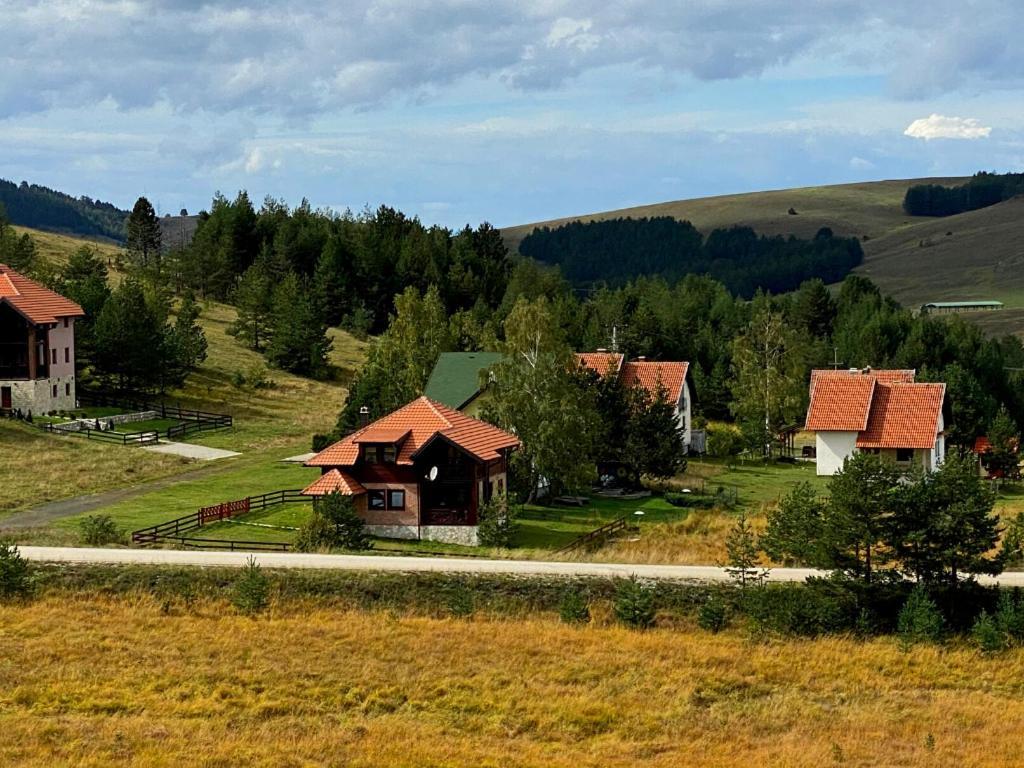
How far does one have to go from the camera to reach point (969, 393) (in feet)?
273

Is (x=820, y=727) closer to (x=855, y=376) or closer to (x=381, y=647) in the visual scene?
(x=381, y=647)

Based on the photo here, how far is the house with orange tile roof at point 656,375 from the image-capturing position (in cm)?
7462

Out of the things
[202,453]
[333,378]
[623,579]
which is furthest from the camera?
[333,378]

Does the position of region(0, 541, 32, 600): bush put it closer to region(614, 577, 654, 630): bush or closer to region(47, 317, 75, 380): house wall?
region(614, 577, 654, 630): bush

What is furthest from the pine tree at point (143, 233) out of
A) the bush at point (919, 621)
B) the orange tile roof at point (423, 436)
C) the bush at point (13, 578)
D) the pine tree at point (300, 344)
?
the bush at point (919, 621)

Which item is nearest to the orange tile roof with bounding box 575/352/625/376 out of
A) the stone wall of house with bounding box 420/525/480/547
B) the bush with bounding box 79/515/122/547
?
the stone wall of house with bounding box 420/525/480/547

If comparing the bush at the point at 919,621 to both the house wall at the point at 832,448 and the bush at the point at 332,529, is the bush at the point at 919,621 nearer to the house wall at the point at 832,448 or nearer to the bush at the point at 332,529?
the bush at the point at 332,529

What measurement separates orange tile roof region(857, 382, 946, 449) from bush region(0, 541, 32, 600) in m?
43.2

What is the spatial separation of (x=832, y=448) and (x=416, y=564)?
34.4 meters

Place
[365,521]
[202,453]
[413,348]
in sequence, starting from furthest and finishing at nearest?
[413,348] < [202,453] < [365,521]

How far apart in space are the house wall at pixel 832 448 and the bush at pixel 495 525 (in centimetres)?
2527

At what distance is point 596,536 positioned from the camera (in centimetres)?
5231

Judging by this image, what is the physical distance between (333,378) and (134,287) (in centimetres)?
1901

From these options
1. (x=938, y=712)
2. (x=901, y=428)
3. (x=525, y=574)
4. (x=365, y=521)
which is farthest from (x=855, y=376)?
(x=938, y=712)
